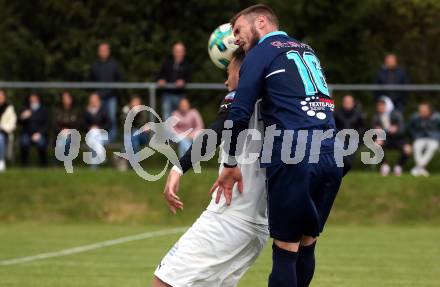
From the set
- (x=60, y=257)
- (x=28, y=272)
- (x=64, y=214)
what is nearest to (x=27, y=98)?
(x=64, y=214)

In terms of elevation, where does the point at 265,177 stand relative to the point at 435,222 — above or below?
above

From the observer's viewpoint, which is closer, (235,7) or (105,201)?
(105,201)

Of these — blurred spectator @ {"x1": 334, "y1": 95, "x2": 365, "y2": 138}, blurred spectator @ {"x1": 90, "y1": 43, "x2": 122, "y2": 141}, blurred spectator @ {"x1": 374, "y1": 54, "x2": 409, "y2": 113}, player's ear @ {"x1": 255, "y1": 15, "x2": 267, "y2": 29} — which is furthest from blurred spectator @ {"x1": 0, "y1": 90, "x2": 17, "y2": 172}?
player's ear @ {"x1": 255, "y1": 15, "x2": 267, "y2": 29}

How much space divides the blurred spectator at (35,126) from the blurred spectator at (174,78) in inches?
75.7

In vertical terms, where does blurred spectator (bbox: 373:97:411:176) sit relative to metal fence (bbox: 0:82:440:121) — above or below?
below

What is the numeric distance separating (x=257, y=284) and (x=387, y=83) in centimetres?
974

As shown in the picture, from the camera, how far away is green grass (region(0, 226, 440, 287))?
9602 mm

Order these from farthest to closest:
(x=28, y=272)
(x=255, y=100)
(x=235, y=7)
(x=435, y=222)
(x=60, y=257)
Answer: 1. (x=235, y=7)
2. (x=435, y=222)
3. (x=60, y=257)
4. (x=28, y=272)
5. (x=255, y=100)

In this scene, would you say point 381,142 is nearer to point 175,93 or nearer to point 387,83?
point 387,83

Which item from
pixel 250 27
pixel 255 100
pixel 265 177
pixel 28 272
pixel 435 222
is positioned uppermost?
pixel 250 27

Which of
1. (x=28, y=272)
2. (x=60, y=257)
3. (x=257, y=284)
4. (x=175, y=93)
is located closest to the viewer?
(x=257, y=284)

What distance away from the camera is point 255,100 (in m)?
6.24

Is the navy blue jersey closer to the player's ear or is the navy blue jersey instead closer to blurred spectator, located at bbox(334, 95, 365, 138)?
the player's ear

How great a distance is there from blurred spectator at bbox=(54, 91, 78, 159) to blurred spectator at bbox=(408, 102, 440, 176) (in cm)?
541
